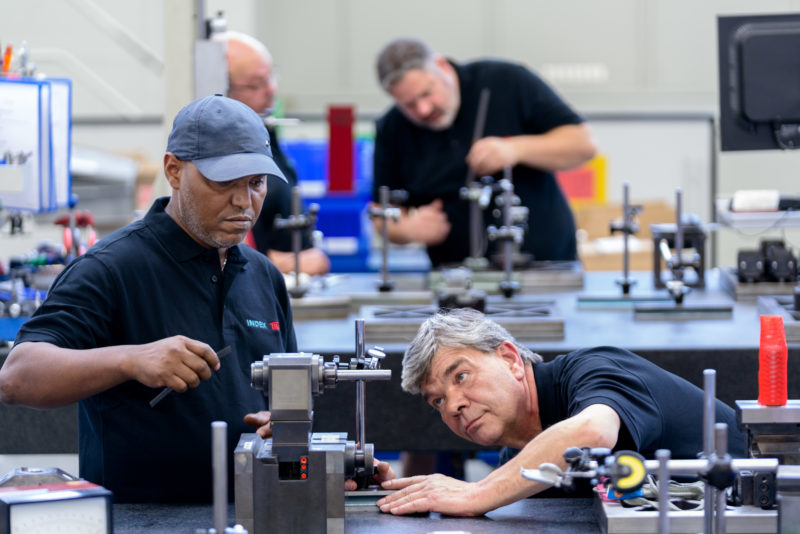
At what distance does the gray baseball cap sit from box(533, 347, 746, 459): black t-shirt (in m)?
0.68

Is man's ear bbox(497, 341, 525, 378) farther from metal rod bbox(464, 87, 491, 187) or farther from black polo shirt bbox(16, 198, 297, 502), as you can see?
metal rod bbox(464, 87, 491, 187)

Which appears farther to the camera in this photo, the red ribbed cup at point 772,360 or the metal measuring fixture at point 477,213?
the metal measuring fixture at point 477,213

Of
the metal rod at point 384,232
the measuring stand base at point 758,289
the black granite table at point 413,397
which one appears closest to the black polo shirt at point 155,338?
the black granite table at point 413,397

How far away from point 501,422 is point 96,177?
11.5 ft

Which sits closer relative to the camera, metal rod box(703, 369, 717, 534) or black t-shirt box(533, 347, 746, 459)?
metal rod box(703, 369, 717, 534)

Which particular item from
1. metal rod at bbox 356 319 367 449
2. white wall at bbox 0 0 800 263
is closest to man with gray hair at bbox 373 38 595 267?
metal rod at bbox 356 319 367 449

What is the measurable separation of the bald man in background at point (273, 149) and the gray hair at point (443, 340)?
1.27 meters

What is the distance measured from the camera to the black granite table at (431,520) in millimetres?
1903

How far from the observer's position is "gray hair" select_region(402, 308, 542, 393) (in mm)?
2197

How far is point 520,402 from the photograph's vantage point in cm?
222

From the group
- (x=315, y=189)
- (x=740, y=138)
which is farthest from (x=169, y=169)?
(x=315, y=189)

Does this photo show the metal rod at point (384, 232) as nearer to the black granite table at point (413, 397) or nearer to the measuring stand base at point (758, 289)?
the black granite table at point (413, 397)

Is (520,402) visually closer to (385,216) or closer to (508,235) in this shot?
(508,235)

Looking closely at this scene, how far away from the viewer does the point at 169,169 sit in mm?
2160
